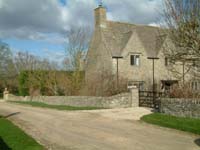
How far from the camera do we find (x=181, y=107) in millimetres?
17562

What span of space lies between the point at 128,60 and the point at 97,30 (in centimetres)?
530

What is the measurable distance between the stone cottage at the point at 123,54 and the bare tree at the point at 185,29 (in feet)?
57.3

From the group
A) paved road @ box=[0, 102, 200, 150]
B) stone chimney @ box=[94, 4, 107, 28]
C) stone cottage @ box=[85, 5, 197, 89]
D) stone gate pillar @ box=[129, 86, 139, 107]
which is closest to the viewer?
paved road @ box=[0, 102, 200, 150]

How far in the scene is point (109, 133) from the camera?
1325 centimetres

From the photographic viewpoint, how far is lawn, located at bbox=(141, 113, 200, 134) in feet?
45.2

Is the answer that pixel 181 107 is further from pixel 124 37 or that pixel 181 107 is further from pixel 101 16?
pixel 101 16

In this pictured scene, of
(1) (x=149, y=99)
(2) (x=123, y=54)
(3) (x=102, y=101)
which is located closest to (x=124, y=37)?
(2) (x=123, y=54)

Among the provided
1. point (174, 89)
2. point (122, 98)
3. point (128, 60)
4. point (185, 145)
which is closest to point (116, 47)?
point (128, 60)

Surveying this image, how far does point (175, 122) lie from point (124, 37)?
75.3 feet

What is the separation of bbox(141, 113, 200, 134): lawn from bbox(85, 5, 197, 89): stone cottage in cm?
1708

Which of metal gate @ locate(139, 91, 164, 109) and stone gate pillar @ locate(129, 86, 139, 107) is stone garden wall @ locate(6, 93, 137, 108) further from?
metal gate @ locate(139, 91, 164, 109)

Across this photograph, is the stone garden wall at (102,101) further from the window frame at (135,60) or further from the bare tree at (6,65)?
the bare tree at (6,65)

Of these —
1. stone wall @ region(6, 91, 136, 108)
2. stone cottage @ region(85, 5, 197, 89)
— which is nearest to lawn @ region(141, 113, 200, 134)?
stone wall @ region(6, 91, 136, 108)

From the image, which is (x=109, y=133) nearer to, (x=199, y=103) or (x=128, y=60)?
(x=199, y=103)
